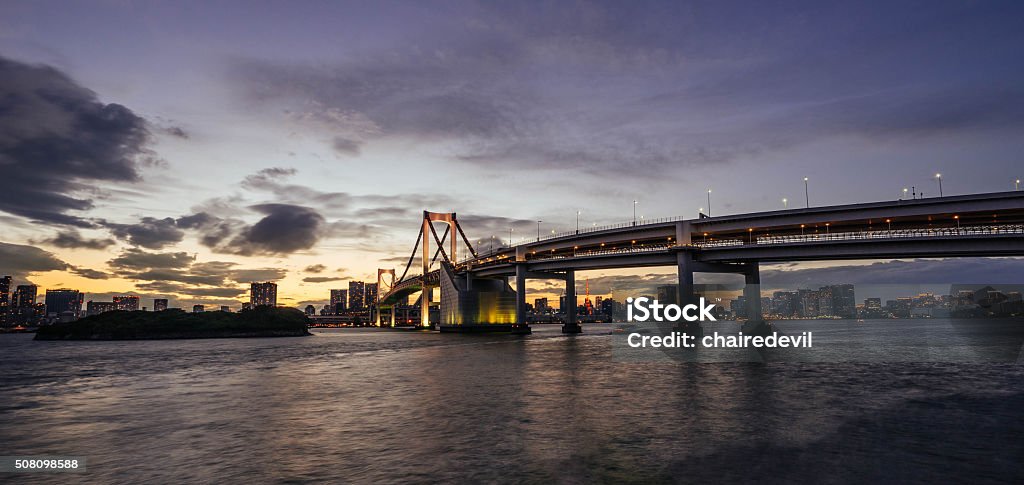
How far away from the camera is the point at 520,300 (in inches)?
4077

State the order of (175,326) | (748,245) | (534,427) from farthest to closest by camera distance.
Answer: (175,326)
(748,245)
(534,427)

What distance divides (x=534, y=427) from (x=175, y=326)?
118 meters

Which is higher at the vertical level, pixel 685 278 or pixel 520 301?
pixel 685 278

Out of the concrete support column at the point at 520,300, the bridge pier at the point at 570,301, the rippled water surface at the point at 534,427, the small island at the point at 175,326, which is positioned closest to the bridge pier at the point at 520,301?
the concrete support column at the point at 520,300

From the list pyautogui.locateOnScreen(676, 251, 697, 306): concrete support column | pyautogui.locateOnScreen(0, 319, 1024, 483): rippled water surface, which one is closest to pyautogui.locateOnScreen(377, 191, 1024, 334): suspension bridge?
pyautogui.locateOnScreen(676, 251, 697, 306): concrete support column

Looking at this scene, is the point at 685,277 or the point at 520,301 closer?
the point at 685,277

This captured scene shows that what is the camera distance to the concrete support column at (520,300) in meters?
102

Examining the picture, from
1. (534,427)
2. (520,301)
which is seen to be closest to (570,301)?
(520,301)

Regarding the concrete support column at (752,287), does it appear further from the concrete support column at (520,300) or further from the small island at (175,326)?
the small island at (175,326)

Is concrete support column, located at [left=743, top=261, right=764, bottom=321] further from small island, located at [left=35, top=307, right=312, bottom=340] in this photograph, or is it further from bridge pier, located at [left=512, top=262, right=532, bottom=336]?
small island, located at [left=35, top=307, right=312, bottom=340]

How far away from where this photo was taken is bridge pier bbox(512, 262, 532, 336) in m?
102

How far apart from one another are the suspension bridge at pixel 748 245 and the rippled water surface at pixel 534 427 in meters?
30.0

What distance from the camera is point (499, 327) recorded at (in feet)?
357

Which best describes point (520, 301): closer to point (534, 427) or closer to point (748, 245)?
point (748, 245)
